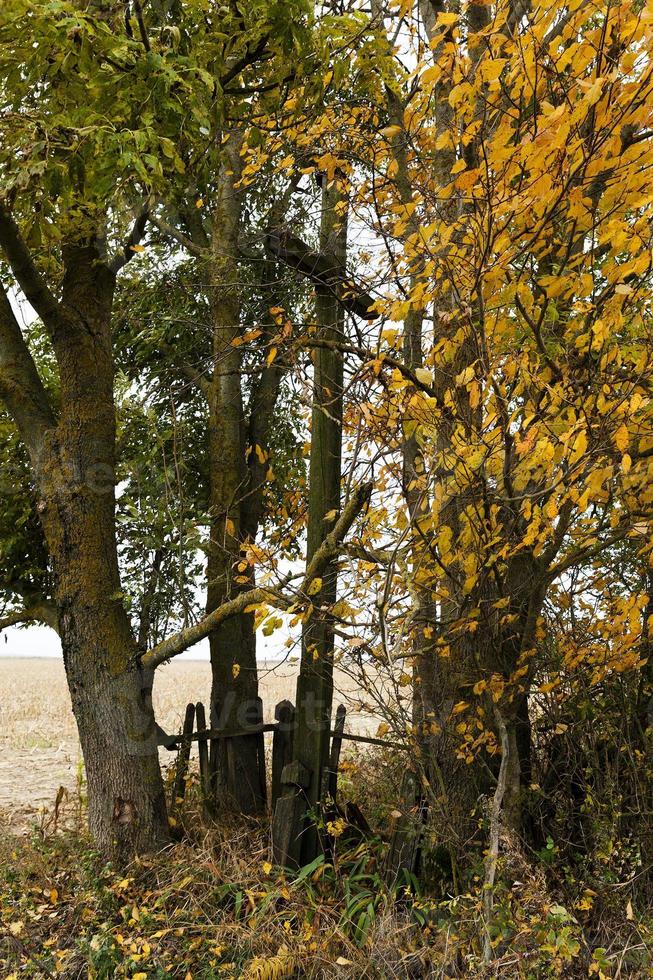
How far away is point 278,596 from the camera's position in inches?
188

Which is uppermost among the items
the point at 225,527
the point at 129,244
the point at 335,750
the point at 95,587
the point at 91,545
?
the point at 129,244

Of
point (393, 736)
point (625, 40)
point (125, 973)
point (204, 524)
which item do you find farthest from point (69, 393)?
point (625, 40)

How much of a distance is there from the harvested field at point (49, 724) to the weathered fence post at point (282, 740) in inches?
11.2

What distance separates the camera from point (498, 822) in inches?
183

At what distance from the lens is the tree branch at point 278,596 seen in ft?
15.6

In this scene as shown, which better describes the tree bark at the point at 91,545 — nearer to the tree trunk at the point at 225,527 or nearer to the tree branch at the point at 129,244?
the tree branch at the point at 129,244

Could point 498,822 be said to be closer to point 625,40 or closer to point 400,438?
point 400,438

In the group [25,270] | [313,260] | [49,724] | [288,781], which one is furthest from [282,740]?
[49,724]

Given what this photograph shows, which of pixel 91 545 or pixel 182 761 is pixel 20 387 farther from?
pixel 182 761

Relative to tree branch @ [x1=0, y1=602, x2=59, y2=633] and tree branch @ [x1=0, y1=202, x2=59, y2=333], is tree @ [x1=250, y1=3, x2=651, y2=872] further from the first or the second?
tree branch @ [x1=0, y1=602, x2=59, y2=633]

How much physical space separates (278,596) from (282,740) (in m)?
1.98

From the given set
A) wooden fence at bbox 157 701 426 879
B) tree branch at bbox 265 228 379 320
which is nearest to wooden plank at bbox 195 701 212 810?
wooden fence at bbox 157 701 426 879

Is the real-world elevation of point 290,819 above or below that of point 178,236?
below

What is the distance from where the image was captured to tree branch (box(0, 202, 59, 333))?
5.68 metres
